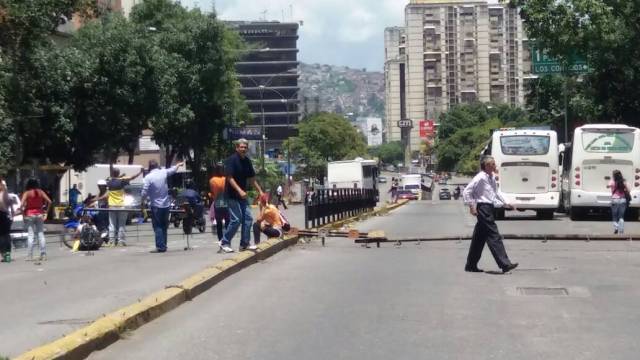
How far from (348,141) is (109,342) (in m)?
106

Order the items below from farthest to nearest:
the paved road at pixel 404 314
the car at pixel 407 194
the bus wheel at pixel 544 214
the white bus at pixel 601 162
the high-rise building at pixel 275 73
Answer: the high-rise building at pixel 275 73 < the car at pixel 407 194 < the bus wheel at pixel 544 214 < the white bus at pixel 601 162 < the paved road at pixel 404 314

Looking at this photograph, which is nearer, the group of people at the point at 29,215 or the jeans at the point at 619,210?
the group of people at the point at 29,215

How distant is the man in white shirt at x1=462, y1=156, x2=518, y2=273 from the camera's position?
14.6 meters

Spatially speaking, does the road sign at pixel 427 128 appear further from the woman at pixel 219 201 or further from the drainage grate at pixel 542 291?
the drainage grate at pixel 542 291

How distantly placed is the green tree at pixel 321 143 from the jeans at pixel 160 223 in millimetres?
84557

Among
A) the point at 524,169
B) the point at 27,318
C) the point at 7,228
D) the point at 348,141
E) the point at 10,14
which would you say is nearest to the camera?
the point at 27,318

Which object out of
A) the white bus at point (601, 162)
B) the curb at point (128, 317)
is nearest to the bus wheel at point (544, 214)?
the white bus at point (601, 162)

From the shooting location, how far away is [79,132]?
4094 centimetres

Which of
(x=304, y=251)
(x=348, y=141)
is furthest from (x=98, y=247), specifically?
(x=348, y=141)

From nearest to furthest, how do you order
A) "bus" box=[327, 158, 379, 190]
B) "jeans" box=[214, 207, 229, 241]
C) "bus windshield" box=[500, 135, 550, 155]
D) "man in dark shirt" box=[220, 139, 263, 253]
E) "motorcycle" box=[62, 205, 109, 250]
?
"man in dark shirt" box=[220, 139, 263, 253]
"jeans" box=[214, 207, 229, 241]
"motorcycle" box=[62, 205, 109, 250]
"bus windshield" box=[500, 135, 550, 155]
"bus" box=[327, 158, 379, 190]

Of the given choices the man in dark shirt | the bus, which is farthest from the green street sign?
the man in dark shirt

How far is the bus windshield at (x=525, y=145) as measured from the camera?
119ft

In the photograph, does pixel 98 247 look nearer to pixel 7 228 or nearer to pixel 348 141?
pixel 7 228

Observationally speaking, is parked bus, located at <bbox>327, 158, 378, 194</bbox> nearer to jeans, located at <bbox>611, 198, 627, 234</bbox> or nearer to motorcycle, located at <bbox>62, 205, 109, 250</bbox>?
jeans, located at <bbox>611, 198, 627, 234</bbox>
